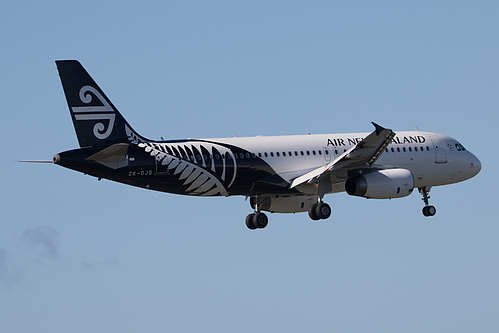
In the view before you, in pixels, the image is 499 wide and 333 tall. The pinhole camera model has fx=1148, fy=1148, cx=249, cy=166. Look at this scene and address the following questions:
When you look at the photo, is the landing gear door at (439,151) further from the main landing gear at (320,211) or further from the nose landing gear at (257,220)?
the nose landing gear at (257,220)

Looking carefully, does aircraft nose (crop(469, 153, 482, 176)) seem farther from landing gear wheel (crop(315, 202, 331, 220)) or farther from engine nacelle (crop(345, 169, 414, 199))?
landing gear wheel (crop(315, 202, 331, 220))

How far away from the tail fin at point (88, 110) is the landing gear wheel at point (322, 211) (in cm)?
1080

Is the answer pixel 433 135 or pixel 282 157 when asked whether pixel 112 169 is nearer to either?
pixel 282 157

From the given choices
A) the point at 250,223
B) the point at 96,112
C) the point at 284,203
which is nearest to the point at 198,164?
the point at 96,112

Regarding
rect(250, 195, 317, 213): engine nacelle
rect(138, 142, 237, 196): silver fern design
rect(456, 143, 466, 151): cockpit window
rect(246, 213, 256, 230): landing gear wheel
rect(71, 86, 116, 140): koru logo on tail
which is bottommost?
rect(246, 213, 256, 230): landing gear wheel

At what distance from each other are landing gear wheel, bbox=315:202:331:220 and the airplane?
5 centimetres

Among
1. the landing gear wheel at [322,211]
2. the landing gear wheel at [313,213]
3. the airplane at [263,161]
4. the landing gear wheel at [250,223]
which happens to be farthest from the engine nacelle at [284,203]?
the landing gear wheel at [322,211]

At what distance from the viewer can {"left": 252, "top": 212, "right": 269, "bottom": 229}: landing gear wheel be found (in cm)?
6525

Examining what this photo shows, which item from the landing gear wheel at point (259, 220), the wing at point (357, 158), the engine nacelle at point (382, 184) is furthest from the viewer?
the landing gear wheel at point (259, 220)

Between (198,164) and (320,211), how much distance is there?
24.0 ft

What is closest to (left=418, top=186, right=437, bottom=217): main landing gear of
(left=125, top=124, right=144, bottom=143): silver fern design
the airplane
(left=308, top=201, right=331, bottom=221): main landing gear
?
the airplane

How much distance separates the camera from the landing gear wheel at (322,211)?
6153cm

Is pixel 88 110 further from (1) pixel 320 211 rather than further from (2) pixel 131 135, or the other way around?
(1) pixel 320 211

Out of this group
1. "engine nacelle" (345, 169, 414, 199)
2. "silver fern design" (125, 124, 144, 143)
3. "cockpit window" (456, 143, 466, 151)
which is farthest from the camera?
"cockpit window" (456, 143, 466, 151)
